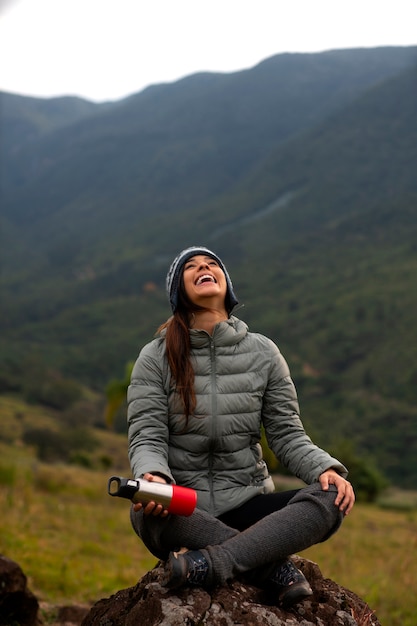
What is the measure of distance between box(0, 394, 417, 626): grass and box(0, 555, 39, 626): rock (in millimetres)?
1294

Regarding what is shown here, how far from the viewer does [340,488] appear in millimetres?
3916

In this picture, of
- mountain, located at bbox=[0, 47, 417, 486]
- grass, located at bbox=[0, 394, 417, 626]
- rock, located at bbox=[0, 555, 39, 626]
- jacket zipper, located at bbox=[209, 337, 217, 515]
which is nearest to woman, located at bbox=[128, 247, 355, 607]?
jacket zipper, located at bbox=[209, 337, 217, 515]

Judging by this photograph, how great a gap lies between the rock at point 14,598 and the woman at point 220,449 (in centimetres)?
178

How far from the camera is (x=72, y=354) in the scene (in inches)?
4616

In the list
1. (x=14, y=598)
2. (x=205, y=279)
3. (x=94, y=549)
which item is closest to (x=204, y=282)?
(x=205, y=279)

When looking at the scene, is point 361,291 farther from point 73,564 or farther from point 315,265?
point 73,564

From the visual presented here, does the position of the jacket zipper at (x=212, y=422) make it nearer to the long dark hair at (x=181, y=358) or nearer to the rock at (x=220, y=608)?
the long dark hair at (x=181, y=358)

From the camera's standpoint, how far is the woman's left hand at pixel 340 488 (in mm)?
3904

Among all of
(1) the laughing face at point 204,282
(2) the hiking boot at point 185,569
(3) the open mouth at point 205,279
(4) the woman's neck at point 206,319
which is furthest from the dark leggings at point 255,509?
(3) the open mouth at point 205,279

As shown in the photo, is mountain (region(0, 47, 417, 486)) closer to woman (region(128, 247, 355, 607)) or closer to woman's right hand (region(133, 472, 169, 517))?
woman (region(128, 247, 355, 607))

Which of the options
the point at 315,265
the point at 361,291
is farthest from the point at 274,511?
the point at 315,265

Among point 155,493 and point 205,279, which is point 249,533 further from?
point 205,279

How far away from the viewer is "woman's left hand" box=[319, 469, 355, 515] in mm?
3904

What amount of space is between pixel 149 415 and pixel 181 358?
340 millimetres
